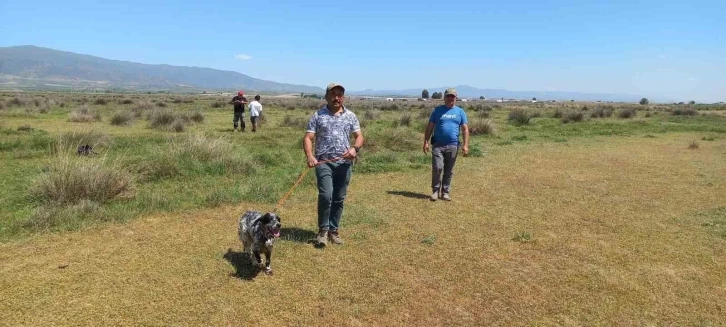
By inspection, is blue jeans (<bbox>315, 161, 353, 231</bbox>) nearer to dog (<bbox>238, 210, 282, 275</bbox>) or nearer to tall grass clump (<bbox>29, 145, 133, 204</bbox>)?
dog (<bbox>238, 210, 282, 275</bbox>)

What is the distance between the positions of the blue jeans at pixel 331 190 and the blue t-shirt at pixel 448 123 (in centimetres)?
292

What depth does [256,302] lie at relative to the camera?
4.25 meters

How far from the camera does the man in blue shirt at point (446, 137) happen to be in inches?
316

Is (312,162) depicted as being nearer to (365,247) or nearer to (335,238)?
(335,238)

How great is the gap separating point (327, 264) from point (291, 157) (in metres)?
7.27

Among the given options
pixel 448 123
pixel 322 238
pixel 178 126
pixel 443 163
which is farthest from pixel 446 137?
pixel 178 126

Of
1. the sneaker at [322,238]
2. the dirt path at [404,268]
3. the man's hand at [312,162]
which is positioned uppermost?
the man's hand at [312,162]

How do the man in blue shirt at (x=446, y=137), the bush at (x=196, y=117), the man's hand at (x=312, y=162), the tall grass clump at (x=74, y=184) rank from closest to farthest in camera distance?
the man's hand at (x=312, y=162) < the tall grass clump at (x=74, y=184) < the man in blue shirt at (x=446, y=137) < the bush at (x=196, y=117)

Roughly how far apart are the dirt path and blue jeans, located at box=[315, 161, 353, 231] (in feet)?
1.22

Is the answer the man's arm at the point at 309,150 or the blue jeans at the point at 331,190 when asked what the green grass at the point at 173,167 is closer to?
the blue jeans at the point at 331,190

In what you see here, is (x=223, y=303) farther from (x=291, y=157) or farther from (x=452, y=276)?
(x=291, y=157)

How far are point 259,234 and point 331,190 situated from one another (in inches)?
47.2

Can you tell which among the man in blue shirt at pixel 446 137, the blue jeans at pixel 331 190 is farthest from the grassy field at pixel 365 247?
the man in blue shirt at pixel 446 137

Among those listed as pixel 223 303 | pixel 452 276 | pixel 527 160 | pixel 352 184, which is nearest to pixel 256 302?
pixel 223 303
